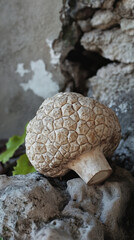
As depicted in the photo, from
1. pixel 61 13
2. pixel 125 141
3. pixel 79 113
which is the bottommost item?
pixel 125 141

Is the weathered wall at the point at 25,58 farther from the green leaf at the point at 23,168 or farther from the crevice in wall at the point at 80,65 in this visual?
the green leaf at the point at 23,168

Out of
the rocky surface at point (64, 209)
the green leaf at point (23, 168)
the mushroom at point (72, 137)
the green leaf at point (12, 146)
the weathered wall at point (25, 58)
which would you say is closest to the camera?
the rocky surface at point (64, 209)

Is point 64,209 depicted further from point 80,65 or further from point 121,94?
point 80,65

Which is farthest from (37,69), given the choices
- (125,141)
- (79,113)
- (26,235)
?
(26,235)

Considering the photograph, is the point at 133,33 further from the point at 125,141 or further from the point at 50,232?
the point at 50,232

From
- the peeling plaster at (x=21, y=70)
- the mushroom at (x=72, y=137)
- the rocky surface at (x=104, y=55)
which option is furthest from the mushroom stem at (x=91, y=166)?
the peeling plaster at (x=21, y=70)

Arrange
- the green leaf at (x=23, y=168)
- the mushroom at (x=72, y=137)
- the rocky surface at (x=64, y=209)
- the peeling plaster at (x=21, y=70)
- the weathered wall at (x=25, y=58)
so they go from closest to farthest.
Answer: the rocky surface at (x=64, y=209), the mushroom at (x=72, y=137), the green leaf at (x=23, y=168), the weathered wall at (x=25, y=58), the peeling plaster at (x=21, y=70)

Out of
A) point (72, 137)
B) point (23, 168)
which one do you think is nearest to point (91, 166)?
point (72, 137)
